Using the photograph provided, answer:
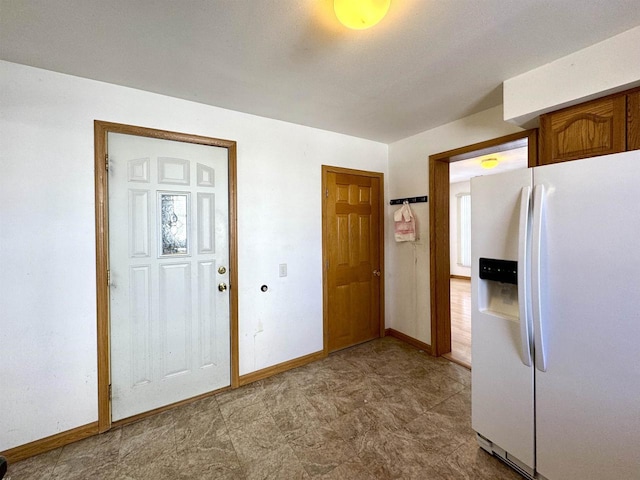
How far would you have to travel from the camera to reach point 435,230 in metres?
2.86

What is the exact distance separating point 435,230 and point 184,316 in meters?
2.58

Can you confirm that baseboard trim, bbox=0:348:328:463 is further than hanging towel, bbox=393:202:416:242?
No

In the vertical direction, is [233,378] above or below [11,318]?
below

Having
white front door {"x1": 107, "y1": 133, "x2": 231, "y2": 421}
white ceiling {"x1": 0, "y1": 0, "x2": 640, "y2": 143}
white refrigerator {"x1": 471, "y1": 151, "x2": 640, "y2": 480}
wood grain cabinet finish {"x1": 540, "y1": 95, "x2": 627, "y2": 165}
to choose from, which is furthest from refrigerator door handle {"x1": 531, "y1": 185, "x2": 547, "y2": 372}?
white front door {"x1": 107, "y1": 133, "x2": 231, "y2": 421}

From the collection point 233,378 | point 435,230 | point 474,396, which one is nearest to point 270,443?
point 233,378

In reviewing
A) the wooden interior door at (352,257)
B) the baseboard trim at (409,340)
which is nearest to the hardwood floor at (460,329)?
the baseboard trim at (409,340)

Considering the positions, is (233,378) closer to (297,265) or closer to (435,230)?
(297,265)

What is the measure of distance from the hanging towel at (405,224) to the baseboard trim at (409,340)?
3.92 ft

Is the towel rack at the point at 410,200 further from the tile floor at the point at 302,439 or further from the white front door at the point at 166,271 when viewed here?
the white front door at the point at 166,271

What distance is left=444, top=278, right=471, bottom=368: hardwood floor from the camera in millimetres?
2852

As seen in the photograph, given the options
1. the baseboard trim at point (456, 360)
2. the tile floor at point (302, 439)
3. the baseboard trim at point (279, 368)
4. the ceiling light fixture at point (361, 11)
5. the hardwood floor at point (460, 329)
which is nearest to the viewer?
the ceiling light fixture at point (361, 11)

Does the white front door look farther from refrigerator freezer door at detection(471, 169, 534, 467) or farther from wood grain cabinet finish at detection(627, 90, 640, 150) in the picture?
wood grain cabinet finish at detection(627, 90, 640, 150)

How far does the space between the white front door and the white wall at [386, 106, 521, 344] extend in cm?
206

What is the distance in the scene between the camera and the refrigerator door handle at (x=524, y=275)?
134 centimetres
